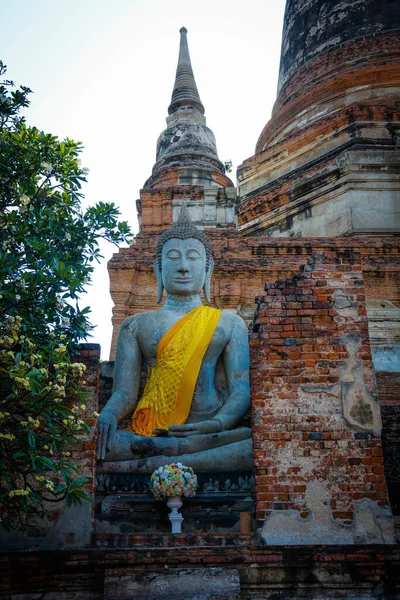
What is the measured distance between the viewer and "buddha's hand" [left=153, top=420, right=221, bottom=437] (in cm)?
675

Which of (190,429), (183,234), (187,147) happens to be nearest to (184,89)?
(187,147)

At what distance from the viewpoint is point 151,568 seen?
4895 mm

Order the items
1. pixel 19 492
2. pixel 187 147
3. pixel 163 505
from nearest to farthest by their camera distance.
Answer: pixel 19 492 → pixel 163 505 → pixel 187 147

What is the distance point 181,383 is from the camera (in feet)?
23.6

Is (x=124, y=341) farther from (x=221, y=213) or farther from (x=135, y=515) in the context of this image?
(x=221, y=213)

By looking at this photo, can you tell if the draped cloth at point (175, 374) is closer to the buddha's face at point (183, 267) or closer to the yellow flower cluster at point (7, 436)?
the buddha's face at point (183, 267)

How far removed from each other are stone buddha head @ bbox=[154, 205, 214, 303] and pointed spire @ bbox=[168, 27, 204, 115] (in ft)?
30.6

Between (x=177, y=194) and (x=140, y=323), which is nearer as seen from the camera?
(x=140, y=323)

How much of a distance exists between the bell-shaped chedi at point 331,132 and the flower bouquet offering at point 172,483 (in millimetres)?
7123

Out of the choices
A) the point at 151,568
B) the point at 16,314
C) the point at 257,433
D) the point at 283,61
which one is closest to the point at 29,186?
the point at 16,314

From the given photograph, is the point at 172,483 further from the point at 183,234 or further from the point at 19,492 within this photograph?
the point at 183,234

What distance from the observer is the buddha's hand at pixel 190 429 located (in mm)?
6750

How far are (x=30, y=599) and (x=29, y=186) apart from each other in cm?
297

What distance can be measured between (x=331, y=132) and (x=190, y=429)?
340 inches
